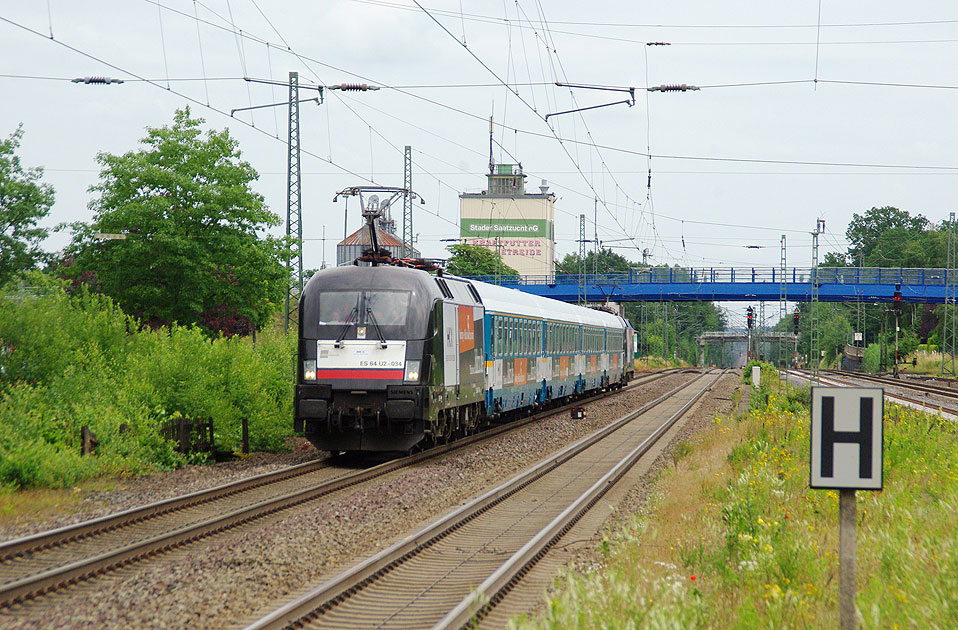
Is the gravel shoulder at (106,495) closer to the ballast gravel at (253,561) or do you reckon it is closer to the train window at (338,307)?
the ballast gravel at (253,561)

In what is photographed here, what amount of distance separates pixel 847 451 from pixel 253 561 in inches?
228

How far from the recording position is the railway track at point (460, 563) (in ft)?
25.0

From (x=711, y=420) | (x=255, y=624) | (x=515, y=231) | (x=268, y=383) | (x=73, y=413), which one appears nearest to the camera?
(x=255, y=624)

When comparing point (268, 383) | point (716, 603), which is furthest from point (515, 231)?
point (716, 603)

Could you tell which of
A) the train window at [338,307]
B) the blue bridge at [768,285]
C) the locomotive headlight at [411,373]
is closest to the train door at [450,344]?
the locomotive headlight at [411,373]

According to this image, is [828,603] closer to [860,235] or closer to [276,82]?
[276,82]

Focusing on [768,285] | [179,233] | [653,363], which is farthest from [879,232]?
[179,233]

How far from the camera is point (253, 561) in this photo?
9.27m

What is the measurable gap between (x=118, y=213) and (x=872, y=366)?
60.5m

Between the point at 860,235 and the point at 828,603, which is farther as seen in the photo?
the point at 860,235

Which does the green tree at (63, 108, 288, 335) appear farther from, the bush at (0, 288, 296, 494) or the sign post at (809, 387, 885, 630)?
the sign post at (809, 387, 885, 630)

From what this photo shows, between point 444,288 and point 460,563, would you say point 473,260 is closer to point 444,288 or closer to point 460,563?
point 444,288

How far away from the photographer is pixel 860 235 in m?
136

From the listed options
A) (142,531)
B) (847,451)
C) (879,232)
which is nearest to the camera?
(847,451)
